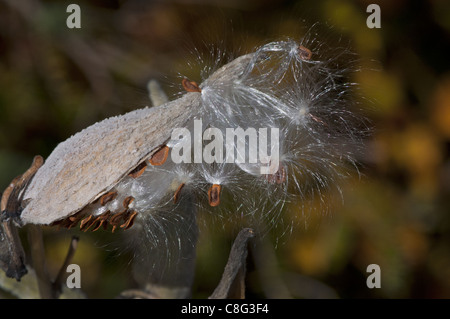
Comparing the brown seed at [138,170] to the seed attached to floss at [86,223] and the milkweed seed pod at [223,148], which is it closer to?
the milkweed seed pod at [223,148]

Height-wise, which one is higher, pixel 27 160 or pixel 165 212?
pixel 27 160

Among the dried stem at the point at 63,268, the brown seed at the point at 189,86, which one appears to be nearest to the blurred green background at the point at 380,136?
the dried stem at the point at 63,268

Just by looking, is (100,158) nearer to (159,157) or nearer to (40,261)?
(159,157)

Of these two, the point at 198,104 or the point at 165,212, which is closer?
the point at 198,104

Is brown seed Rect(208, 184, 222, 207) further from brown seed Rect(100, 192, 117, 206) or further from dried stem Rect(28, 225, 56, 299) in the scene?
dried stem Rect(28, 225, 56, 299)

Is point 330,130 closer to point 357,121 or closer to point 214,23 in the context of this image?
point 357,121

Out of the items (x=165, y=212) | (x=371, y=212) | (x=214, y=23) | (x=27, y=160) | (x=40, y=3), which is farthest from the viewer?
(x=40, y=3)

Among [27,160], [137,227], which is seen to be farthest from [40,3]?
[137,227]
